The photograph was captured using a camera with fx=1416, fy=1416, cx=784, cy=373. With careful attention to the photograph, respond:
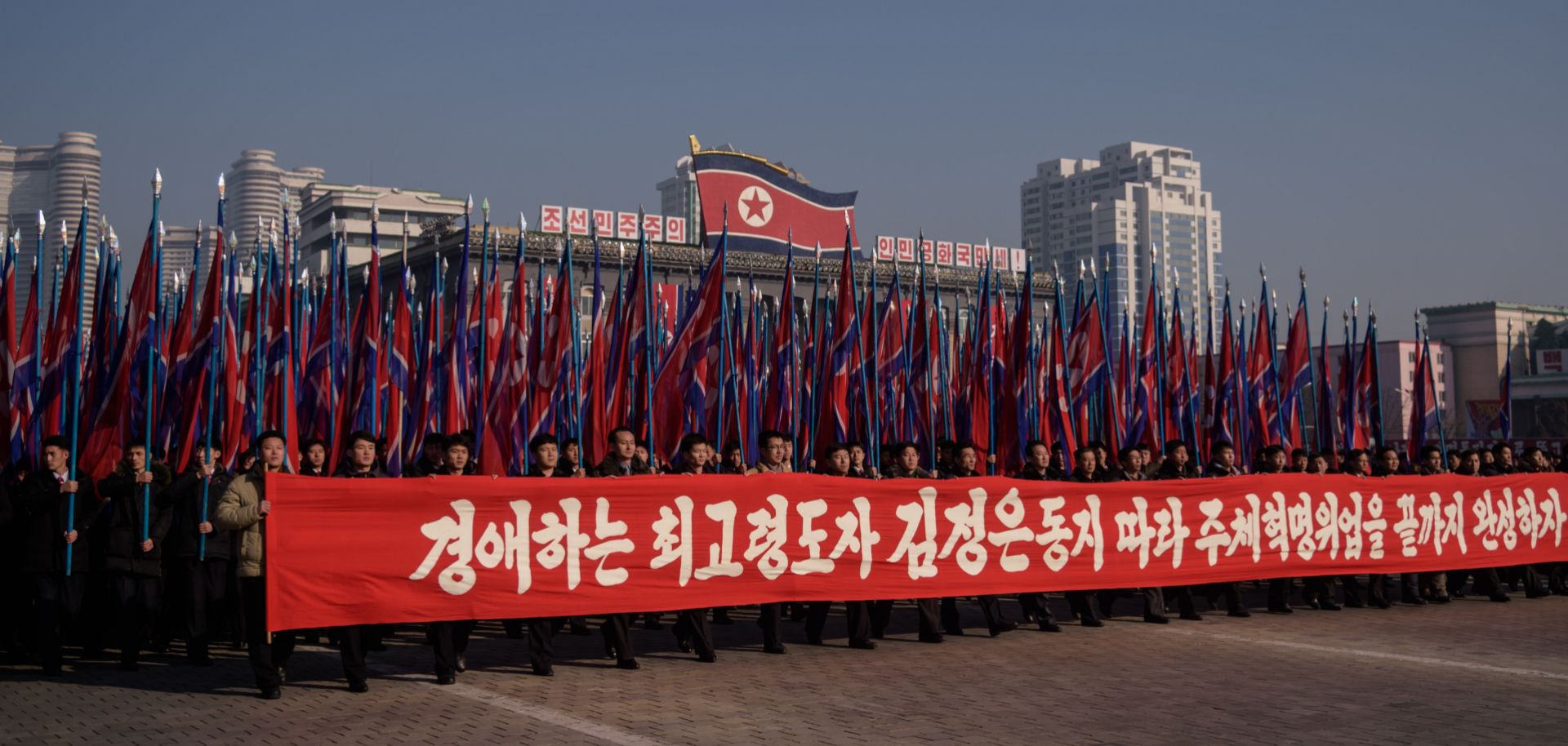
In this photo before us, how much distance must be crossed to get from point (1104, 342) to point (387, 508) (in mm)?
12256

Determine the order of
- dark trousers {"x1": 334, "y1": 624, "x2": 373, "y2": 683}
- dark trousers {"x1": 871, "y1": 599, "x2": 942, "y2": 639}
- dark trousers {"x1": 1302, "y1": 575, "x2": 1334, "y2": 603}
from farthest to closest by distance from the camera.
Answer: dark trousers {"x1": 1302, "y1": 575, "x2": 1334, "y2": 603}
dark trousers {"x1": 871, "y1": 599, "x2": 942, "y2": 639}
dark trousers {"x1": 334, "y1": 624, "x2": 373, "y2": 683}

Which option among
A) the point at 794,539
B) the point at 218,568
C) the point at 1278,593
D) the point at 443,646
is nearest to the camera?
the point at 443,646

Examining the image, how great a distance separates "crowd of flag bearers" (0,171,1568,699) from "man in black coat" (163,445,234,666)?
27 mm

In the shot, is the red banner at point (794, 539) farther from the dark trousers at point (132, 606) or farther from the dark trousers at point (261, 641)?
the dark trousers at point (132, 606)

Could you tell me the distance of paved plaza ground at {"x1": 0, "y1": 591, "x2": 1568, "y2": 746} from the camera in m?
8.28

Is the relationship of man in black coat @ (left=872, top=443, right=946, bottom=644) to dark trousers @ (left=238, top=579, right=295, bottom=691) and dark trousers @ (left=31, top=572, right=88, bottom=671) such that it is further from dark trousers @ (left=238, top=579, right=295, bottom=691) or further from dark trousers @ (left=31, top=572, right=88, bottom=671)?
dark trousers @ (left=31, top=572, right=88, bottom=671)

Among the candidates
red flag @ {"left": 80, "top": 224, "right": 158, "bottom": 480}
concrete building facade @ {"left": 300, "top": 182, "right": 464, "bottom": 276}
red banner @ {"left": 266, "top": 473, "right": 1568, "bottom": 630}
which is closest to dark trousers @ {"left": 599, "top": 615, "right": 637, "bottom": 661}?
red banner @ {"left": 266, "top": 473, "right": 1568, "bottom": 630}

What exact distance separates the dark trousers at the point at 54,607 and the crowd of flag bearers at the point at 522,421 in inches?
0.8

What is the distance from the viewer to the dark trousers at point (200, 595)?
11305 mm

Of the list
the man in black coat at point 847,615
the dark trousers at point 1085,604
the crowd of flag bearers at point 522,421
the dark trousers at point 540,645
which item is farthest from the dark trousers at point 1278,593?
the dark trousers at point 540,645

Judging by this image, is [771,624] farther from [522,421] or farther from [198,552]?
[522,421]

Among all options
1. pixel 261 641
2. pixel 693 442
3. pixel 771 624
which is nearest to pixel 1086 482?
pixel 771 624

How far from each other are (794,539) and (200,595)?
15.9 feet

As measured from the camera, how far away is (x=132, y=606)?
11180 millimetres
